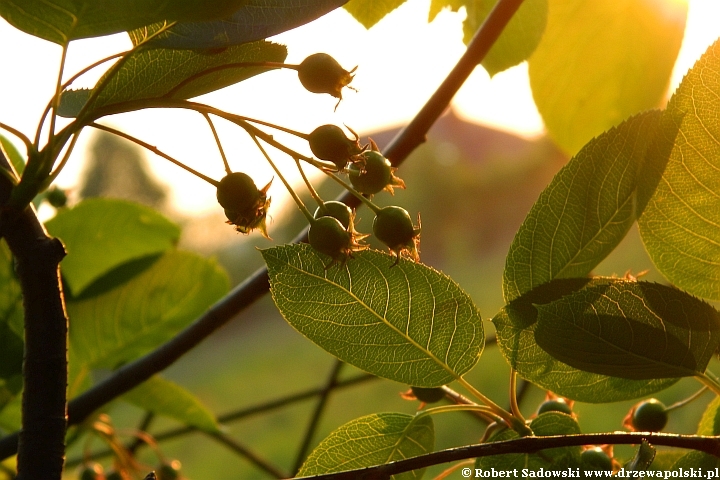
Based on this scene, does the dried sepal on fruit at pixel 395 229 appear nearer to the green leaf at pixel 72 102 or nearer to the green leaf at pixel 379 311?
the green leaf at pixel 379 311

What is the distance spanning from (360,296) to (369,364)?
1.6 inches

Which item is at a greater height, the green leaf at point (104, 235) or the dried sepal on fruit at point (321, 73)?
the green leaf at point (104, 235)

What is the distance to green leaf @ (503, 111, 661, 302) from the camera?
37cm

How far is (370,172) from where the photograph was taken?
39 cm

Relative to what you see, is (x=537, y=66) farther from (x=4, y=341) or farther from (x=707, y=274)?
(x=4, y=341)

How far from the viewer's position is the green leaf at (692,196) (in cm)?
36

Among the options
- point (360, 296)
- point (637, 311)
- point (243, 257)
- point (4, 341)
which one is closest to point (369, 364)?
point (360, 296)

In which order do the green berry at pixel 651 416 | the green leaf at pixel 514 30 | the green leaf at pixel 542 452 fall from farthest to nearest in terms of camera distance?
the green leaf at pixel 514 30 < the green berry at pixel 651 416 < the green leaf at pixel 542 452

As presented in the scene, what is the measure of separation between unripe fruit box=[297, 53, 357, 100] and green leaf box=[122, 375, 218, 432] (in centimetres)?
47

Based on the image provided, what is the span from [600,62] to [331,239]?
515 mm

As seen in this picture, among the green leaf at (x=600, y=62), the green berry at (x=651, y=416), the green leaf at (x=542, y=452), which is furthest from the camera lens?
the green leaf at (x=600, y=62)

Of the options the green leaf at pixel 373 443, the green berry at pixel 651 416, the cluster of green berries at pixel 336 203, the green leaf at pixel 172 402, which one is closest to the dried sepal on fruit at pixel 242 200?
the cluster of green berries at pixel 336 203

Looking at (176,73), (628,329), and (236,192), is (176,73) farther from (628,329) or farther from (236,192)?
(628,329)

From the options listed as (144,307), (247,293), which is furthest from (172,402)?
(247,293)
